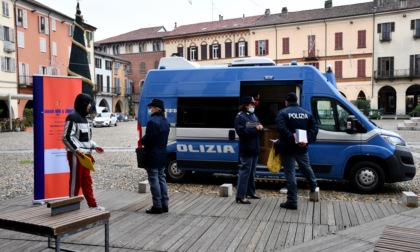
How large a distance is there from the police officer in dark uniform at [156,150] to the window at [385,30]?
159 feet

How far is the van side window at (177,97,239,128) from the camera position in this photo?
871 cm

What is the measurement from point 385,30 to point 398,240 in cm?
5063

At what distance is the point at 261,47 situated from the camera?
5491cm

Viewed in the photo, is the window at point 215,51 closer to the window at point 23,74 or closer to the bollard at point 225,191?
the window at point 23,74

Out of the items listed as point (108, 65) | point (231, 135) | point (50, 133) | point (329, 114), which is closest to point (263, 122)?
point (231, 135)

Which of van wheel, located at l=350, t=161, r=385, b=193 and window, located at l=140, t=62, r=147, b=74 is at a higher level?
window, located at l=140, t=62, r=147, b=74

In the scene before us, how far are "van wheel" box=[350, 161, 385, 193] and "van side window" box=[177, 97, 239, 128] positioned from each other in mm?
2727

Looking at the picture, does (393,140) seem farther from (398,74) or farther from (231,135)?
(398,74)

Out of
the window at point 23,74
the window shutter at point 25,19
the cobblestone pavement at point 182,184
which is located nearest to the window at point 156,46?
the window shutter at point 25,19

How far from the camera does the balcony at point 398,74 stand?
47.6 m

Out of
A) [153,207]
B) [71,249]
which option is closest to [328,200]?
[153,207]

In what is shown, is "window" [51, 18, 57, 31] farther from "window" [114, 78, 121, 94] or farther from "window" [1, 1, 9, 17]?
"window" [114, 78, 121, 94]

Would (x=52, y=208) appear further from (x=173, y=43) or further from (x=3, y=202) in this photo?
(x=173, y=43)

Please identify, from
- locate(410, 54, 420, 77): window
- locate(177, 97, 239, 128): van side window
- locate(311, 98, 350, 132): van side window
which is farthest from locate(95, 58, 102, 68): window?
locate(311, 98, 350, 132): van side window
